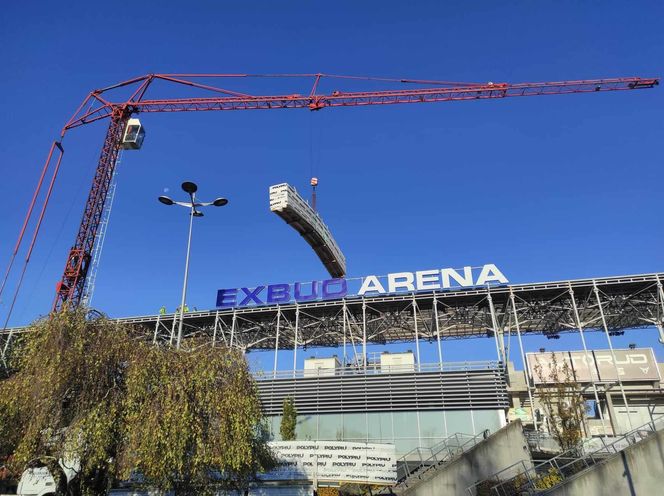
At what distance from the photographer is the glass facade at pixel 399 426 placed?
1262 inches

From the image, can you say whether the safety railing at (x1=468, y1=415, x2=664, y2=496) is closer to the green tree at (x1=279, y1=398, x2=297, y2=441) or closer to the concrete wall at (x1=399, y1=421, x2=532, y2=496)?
the concrete wall at (x1=399, y1=421, x2=532, y2=496)

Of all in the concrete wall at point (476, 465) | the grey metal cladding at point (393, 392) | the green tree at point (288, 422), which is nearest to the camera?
the concrete wall at point (476, 465)

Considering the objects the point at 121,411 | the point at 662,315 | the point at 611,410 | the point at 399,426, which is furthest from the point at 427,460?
the point at 662,315

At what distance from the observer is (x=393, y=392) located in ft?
113

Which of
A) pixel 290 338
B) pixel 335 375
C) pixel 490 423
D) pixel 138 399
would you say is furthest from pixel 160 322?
pixel 138 399

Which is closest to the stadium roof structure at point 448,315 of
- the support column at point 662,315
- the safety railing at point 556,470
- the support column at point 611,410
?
the support column at point 662,315

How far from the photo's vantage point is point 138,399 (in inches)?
554

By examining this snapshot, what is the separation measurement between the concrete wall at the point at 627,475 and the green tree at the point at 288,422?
19.9m

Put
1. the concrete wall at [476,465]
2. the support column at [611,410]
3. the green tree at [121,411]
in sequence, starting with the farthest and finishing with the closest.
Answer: the support column at [611,410]
the concrete wall at [476,465]
the green tree at [121,411]

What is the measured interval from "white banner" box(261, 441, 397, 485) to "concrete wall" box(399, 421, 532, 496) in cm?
122

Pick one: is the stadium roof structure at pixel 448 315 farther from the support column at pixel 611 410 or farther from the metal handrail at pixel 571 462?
the metal handrail at pixel 571 462

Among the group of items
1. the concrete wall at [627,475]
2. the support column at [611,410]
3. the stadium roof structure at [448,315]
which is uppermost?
the stadium roof structure at [448,315]

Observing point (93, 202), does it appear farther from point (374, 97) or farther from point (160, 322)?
point (374, 97)

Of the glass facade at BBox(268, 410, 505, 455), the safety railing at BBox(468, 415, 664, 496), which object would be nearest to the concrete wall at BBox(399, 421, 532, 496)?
the safety railing at BBox(468, 415, 664, 496)
